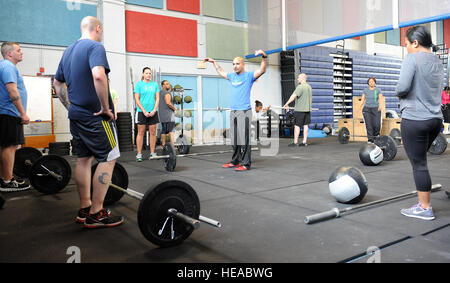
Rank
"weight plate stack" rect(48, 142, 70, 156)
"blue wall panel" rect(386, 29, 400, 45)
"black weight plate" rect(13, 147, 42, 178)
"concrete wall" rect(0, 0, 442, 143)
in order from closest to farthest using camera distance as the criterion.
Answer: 1. "black weight plate" rect(13, 147, 42, 178)
2. "weight plate stack" rect(48, 142, 70, 156)
3. "concrete wall" rect(0, 0, 442, 143)
4. "blue wall panel" rect(386, 29, 400, 45)

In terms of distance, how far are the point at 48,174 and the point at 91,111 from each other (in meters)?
1.24

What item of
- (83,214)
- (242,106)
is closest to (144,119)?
(242,106)

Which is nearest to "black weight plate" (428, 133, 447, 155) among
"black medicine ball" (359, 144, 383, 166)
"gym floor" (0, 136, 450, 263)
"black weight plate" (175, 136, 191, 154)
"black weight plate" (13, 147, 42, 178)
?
"black medicine ball" (359, 144, 383, 166)

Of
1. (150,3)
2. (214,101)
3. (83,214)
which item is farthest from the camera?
(214,101)

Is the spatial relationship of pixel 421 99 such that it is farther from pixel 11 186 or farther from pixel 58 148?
Result: pixel 58 148

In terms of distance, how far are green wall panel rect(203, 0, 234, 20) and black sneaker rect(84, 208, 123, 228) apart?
7186mm

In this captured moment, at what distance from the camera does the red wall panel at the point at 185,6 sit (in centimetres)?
777

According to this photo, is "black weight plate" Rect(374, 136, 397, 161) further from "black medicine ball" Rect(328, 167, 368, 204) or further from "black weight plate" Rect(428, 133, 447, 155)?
"black medicine ball" Rect(328, 167, 368, 204)

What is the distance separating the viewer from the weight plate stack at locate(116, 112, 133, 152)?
21.0 ft

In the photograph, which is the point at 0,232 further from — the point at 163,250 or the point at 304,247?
the point at 304,247

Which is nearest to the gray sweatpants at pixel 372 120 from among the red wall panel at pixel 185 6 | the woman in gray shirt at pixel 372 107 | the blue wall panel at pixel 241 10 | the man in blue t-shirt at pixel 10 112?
the woman in gray shirt at pixel 372 107

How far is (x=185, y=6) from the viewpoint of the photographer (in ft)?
26.1

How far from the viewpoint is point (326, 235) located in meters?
1.81

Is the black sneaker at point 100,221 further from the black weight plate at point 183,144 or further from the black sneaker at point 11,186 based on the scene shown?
the black weight plate at point 183,144
